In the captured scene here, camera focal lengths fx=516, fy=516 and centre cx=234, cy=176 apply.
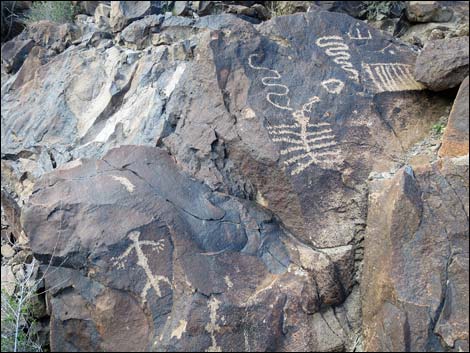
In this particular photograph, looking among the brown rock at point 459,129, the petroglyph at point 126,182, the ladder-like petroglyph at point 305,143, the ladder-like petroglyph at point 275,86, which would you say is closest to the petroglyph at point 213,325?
the petroglyph at point 126,182

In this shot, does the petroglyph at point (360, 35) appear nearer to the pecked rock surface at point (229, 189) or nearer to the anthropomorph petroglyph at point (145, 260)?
the pecked rock surface at point (229, 189)

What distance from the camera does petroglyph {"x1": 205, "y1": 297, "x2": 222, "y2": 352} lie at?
3053 mm

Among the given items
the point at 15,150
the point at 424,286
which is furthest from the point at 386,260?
the point at 15,150

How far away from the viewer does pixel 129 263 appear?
3.19 m

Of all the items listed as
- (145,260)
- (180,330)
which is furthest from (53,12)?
(180,330)

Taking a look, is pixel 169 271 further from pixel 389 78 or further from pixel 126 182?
pixel 389 78

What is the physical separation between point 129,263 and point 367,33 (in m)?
2.78

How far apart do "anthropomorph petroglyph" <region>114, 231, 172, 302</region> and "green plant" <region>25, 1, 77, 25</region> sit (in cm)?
501

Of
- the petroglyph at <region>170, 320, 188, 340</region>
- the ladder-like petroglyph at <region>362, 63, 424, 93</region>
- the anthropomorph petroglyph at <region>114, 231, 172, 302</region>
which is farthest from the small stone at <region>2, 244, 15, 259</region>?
the ladder-like petroglyph at <region>362, 63, 424, 93</region>

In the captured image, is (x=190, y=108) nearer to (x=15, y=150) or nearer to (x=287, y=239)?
(x=287, y=239)

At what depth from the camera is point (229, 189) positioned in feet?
12.0

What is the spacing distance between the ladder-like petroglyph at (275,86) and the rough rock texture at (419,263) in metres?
1.01

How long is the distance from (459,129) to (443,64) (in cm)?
62

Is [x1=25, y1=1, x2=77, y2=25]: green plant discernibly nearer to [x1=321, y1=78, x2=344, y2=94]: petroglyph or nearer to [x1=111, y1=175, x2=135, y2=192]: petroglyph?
[x1=111, y1=175, x2=135, y2=192]: petroglyph
